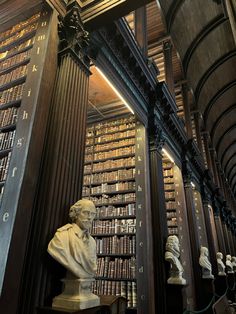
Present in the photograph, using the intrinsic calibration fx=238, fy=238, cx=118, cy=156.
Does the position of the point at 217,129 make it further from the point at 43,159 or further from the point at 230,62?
the point at 43,159

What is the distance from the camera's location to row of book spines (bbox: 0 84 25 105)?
2.12m

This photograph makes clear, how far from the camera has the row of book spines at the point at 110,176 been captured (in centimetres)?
419

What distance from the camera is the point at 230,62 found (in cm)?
1004

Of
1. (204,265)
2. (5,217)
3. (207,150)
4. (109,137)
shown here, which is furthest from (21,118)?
(207,150)

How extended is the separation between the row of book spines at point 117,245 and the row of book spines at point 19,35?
9.87 feet

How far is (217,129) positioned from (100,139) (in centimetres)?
1081

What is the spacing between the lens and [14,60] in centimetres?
240

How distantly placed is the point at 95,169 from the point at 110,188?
550 millimetres

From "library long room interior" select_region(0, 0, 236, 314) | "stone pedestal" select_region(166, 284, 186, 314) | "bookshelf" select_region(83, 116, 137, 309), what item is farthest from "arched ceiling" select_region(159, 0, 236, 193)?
"stone pedestal" select_region(166, 284, 186, 314)

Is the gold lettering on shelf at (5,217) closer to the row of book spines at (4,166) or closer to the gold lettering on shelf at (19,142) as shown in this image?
the row of book spines at (4,166)

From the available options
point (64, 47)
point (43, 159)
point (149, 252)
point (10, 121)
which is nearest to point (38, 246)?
point (43, 159)

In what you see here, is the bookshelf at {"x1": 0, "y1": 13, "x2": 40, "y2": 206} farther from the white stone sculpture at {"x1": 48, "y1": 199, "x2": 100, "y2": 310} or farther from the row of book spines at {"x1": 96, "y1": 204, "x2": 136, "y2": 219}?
the row of book spines at {"x1": 96, "y1": 204, "x2": 136, "y2": 219}

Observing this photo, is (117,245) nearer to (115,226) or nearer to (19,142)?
(115,226)

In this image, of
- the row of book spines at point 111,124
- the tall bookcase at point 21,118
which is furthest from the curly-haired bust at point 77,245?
the row of book spines at point 111,124
